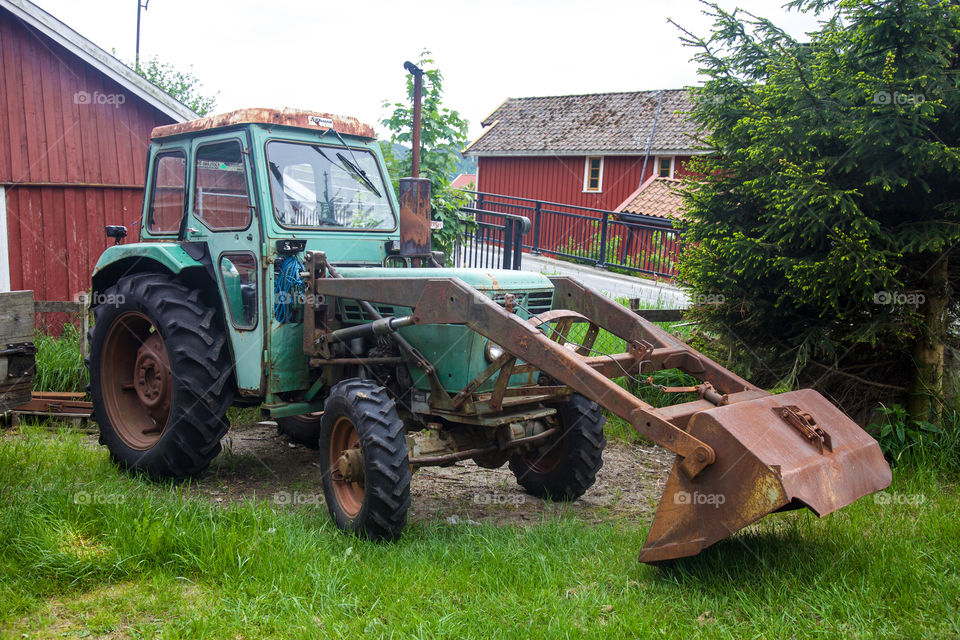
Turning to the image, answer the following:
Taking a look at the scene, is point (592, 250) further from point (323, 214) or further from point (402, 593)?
point (402, 593)

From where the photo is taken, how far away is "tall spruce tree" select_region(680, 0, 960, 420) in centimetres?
481

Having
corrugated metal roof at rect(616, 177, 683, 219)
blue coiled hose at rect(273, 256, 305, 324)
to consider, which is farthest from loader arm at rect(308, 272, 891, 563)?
corrugated metal roof at rect(616, 177, 683, 219)

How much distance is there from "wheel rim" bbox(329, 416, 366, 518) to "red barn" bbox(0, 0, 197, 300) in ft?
22.4

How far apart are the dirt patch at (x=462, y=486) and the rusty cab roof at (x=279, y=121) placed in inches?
93.8

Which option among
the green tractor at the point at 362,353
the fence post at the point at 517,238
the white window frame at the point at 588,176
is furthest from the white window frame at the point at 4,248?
the white window frame at the point at 588,176

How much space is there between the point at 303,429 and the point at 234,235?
6.04 feet

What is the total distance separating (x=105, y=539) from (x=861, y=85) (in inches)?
204

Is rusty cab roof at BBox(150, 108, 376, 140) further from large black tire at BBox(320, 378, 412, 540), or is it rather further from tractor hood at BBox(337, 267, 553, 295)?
large black tire at BBox(320, 378, 412, 540)

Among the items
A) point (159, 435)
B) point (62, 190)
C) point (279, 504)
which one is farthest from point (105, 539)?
point (62, 190)

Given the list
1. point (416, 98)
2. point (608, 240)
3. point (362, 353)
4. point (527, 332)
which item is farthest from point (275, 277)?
point (608, 240)

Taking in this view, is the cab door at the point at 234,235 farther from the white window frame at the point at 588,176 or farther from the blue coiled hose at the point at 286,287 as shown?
the white window frame at the point at 588,176

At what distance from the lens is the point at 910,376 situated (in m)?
5.51

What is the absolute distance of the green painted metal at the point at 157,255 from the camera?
502 cm

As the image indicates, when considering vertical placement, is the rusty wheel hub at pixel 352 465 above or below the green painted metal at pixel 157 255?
below
